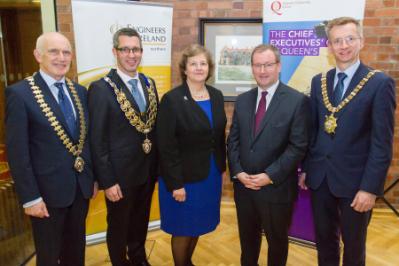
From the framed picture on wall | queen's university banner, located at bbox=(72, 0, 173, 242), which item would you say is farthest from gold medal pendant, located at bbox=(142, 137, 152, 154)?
the framed picture on wall

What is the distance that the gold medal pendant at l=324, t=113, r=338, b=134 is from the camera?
1.85 meters

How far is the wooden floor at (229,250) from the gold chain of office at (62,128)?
4.16 ft

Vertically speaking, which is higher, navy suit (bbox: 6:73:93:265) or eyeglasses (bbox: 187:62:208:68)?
eyeglasses (bbox: 187:62:208:68)

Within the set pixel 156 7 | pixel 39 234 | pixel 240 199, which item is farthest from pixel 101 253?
pixel 156 7

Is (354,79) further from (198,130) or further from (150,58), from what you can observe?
(150,58)

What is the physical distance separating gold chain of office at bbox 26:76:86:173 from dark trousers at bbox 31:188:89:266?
0.18m

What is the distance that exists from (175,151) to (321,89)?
0.89m

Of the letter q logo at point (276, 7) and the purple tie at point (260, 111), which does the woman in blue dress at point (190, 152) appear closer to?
the purple tie at point (260, 111)

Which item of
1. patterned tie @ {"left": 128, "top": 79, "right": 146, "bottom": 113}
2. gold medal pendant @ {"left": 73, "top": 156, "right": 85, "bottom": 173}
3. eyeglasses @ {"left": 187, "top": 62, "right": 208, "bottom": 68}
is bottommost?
gold medal pendant @ {"left": 73, "top": 156, "right": 85, "bottom": 173}

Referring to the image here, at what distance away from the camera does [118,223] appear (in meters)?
2.22

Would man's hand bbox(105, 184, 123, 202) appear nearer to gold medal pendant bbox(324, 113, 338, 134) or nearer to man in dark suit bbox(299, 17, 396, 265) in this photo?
man in dark suit bbox(299, 17, 396, 265)

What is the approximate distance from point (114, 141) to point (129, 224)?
682 mm

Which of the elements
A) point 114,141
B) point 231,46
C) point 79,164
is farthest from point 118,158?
point 231,46

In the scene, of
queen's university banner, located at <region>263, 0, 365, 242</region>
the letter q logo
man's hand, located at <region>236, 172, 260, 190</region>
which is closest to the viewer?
man's hand, located at <region>236, 172, 260, 190</region>
